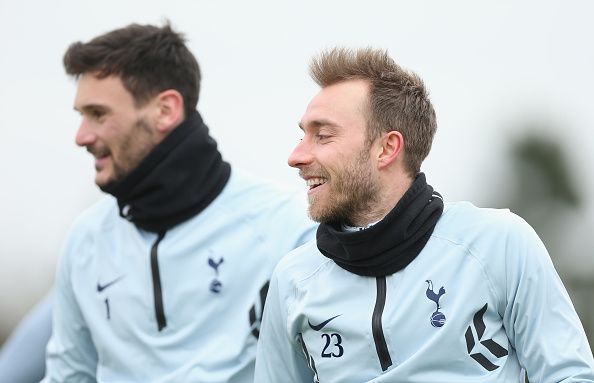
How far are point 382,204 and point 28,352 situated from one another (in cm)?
282

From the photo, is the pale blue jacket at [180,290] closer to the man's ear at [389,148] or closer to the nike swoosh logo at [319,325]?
the nike swoosh logo at [319,325]

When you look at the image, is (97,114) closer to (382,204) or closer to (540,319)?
(382,204)

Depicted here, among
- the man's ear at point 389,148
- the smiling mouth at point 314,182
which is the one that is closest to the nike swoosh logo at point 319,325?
the smiling mouth at point 314,182

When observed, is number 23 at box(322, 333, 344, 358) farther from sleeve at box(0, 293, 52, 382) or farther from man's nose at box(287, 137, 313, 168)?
sleeve at box(0, 293, 52, 382)

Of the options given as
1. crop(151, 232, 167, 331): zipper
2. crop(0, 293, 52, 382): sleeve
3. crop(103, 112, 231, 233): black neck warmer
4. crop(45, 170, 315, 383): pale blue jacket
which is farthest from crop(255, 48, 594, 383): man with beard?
crop(0, 293, 52, 382): sleeve

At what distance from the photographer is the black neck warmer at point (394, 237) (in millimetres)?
6254

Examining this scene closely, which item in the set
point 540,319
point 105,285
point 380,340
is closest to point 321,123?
point 380,340

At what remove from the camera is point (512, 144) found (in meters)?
29.0

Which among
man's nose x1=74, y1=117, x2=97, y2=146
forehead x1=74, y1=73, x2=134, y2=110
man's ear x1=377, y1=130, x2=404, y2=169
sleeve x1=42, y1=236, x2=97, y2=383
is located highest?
forehead x1=74, y1=73, x2=134, y2=110

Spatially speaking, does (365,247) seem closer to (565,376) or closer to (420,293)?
(420,293)

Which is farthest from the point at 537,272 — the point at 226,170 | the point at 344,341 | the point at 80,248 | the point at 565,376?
the point at 80,248

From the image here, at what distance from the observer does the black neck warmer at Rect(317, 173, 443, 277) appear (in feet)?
20.5

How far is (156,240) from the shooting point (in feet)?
25.1

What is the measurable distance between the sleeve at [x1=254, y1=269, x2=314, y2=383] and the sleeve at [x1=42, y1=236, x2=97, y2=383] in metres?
1.41
